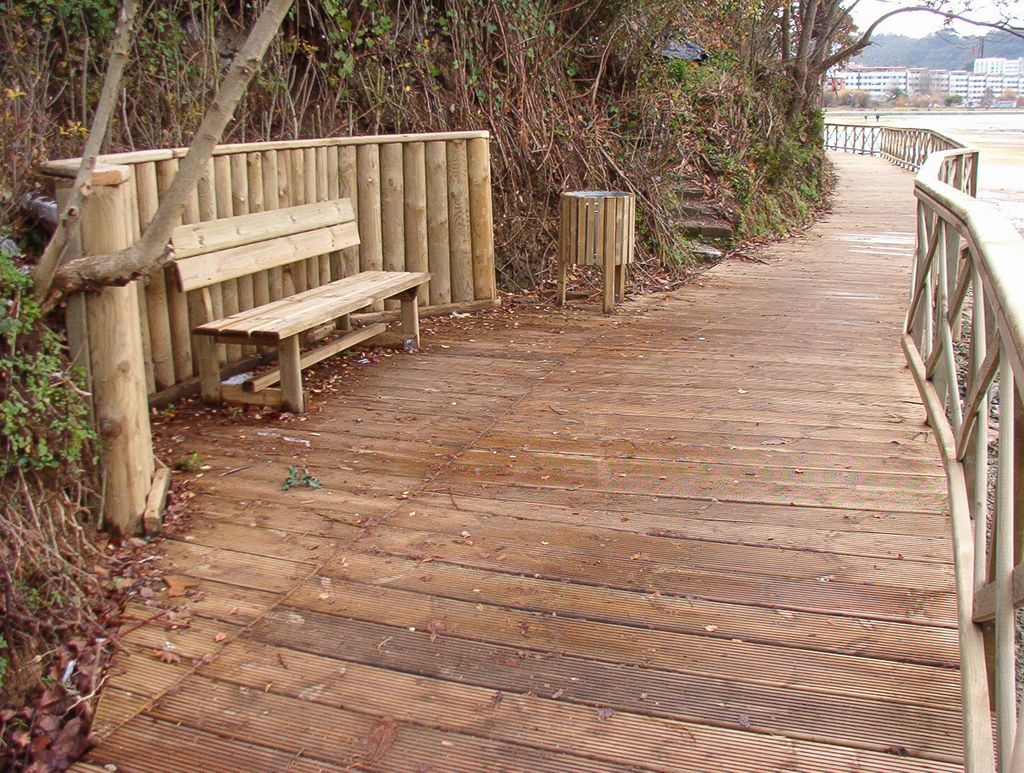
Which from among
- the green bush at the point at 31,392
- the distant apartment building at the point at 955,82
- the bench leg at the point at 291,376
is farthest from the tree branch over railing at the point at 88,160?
the distant apartment building at the point at 955,82

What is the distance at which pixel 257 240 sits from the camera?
19.6 feet

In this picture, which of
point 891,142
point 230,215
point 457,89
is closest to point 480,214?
point 457,89

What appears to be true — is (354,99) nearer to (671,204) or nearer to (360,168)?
(360,168)

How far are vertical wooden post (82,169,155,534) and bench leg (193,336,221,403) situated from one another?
161cm

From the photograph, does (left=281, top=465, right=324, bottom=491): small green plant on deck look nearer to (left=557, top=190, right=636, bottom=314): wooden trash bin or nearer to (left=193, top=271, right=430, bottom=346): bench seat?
(left=193, top=271, right=430, bottom=346): bench seat

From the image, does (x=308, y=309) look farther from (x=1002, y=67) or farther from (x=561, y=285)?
(x=1002, y=67)

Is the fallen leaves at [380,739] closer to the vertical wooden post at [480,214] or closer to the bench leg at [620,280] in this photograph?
the vertical wooden post at [480,214]

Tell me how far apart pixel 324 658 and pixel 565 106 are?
25.5 feet

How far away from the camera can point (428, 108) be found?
8.57 m

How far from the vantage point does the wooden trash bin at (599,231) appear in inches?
317

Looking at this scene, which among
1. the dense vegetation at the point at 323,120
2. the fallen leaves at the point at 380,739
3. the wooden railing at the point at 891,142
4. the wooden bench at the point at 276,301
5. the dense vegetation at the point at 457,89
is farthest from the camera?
the wooden railing at the point at 891,142

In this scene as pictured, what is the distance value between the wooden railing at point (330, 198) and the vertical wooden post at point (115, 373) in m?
0.31

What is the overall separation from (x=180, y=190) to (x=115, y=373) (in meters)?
0.74

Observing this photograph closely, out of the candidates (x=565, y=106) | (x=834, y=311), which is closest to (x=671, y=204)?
(x=565, y=106)
